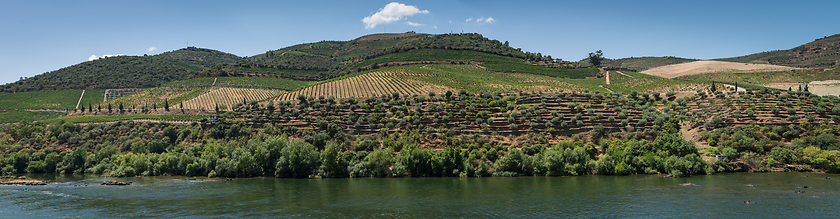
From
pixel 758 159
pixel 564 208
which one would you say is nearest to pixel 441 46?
pixel 758 159

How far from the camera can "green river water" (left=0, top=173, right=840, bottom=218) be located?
148 feet

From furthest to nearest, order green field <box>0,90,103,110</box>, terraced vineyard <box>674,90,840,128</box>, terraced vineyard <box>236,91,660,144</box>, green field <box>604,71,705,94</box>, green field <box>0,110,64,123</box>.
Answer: green field <box>0,90,103,110</box>
green field <box>0,110,64,123</box>
green field <box>604,71,705,94</box>
terraced vineyard <box>236,91,660,144</box>
terraced vineyard <box>674,90,840,128</box>

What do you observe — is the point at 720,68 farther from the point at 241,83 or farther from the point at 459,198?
the point at 241,83

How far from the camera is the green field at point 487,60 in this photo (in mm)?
147875

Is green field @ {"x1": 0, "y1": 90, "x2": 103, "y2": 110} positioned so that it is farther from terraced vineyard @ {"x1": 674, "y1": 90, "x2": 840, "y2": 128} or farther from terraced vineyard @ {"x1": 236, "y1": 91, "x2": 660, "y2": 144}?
terraced vineyard @ {"x1": 674, "y1": 90, "x2": 840, "y2": 128}

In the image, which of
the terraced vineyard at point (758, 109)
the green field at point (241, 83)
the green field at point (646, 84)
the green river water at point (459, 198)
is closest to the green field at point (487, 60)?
the green field at point (646, 84)

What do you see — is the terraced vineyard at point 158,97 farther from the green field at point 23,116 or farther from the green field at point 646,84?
the green field at point 646,84

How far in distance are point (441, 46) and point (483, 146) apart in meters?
118

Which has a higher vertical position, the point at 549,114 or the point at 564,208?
the point at 549,114

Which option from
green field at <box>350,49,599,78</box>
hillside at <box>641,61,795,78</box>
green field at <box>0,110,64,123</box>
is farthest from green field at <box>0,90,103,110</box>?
hillside at <box>641,61,795,78</box>

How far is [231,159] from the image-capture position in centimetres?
8044

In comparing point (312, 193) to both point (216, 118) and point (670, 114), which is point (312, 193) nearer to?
point (216, 118)

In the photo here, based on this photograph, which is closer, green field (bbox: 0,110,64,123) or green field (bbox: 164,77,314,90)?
green field (bbox: 0,110,64,123)

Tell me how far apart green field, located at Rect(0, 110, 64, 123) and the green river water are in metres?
81.6
